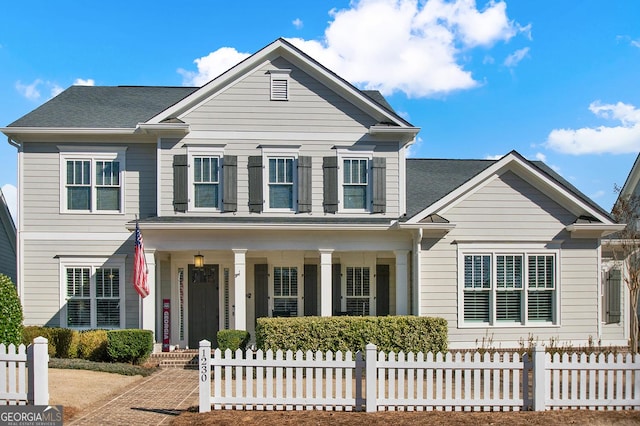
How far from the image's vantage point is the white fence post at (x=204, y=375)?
8.78 m

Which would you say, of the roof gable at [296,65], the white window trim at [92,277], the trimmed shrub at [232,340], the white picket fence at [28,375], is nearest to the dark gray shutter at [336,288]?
the trimmed shrub at [232,340]

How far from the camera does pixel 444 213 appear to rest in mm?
14516

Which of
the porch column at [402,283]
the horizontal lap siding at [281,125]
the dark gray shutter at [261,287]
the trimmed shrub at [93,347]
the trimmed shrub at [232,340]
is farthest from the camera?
the dark gray shutter at [261,287]

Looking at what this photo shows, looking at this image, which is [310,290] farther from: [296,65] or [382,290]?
[296,65]

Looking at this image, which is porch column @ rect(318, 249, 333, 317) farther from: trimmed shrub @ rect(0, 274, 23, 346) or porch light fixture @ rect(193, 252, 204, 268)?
trimmed shrub @ rect(0, 274, 23, 346)

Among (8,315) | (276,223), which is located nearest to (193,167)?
(276,223)

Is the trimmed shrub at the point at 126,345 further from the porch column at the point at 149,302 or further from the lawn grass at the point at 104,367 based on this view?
the porch column at the point at 149,302

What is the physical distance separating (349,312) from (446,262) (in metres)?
3.37

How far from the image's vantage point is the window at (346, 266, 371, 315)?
1653cm

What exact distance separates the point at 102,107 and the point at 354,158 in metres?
7.74

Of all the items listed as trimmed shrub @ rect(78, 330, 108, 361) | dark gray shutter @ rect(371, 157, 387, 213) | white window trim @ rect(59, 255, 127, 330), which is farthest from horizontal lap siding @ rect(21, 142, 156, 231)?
dark gray shutter @ rect(371, 157, 387, 213)

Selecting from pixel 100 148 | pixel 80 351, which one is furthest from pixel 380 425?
pixel 100 148

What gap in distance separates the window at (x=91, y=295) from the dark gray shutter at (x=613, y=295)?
14283 mm

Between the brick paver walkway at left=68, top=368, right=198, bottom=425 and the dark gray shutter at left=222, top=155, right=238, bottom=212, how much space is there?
15.5ft
